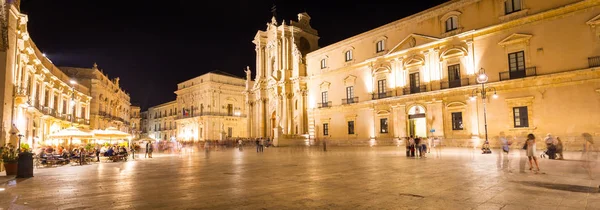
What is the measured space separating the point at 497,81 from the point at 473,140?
4562 mm

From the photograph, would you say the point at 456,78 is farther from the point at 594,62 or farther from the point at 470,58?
the point at 594,62

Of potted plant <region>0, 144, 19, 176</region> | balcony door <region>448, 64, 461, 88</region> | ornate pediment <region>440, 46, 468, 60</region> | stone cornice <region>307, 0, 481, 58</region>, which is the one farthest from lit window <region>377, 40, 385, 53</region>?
potted plant <region>0, 144, 19, 176</region>

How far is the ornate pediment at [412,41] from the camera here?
94.5ft

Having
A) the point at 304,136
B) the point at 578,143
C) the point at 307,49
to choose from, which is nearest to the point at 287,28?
the point at 307,49

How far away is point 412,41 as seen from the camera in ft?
98.5

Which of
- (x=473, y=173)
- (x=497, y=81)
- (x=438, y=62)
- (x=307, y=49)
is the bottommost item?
(x=473, y=173)

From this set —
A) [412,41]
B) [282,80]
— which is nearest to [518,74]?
[412,41]

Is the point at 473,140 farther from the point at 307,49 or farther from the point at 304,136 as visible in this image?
the point at 307,49

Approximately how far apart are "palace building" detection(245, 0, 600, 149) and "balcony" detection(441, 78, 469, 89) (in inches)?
3.2

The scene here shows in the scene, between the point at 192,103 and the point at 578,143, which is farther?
the point at 192,103

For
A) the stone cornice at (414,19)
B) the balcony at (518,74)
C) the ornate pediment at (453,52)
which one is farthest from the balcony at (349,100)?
the balcony at (518,74)

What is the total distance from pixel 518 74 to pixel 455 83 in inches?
172

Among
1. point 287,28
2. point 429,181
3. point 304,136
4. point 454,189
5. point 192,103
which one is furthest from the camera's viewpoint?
point 192,103

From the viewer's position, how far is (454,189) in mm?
7133
